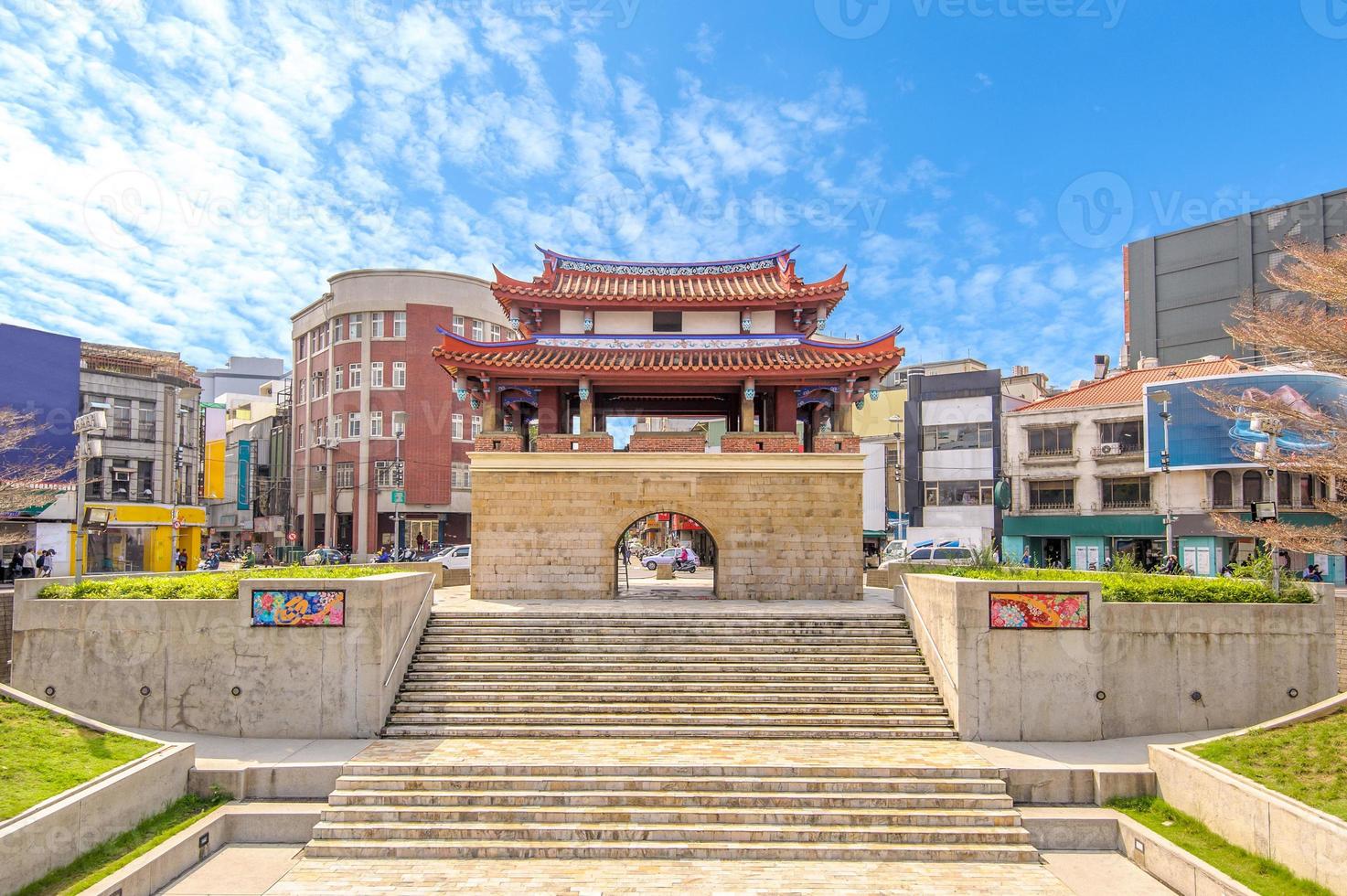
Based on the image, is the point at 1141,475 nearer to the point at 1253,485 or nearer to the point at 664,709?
the point at 1253,485

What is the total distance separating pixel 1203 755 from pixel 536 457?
16.0 m

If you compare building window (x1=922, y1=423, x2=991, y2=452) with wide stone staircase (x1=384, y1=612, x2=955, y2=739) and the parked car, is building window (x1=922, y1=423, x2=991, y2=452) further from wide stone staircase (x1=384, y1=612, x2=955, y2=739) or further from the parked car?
the parked car

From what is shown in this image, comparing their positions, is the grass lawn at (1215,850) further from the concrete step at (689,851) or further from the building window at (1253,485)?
the building window at (1253,485)

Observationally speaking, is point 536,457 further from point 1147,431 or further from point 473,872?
point 1147,431

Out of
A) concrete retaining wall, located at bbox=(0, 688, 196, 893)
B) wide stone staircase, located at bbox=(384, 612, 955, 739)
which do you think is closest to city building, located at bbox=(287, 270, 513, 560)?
wide stone staircase, located at bbox=(384, 612, 955, 739)

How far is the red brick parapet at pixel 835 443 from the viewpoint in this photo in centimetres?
2255

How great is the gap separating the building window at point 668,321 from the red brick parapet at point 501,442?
5413 millimetres

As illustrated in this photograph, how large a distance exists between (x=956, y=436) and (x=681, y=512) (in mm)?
25501

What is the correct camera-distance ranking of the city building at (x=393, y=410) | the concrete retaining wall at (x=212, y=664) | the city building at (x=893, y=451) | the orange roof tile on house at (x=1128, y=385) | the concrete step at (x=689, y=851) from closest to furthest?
the concrete step at (x=689, y=851)
the concrete retaining wall at (x=212, y=664)
the orange roof tile on house at (x=1128, y=385)
the city building at (x=893, y=451)
the city building at (x=393, y=410)

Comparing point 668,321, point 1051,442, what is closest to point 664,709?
point 668,321

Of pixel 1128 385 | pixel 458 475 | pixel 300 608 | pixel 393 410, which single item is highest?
→ pixel 1128 385

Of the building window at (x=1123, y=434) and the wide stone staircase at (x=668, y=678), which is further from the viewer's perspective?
the building window at (x=1123, y=434)

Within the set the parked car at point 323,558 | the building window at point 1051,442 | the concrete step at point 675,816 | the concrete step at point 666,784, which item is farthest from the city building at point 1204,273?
the parked car at point 323,558

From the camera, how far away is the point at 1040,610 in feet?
45.9
